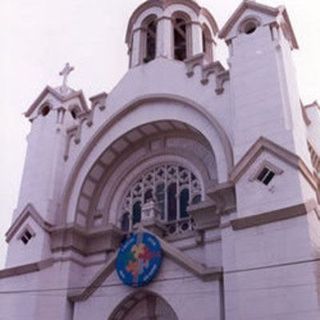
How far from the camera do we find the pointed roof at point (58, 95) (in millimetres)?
21656

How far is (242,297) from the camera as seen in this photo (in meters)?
12.9

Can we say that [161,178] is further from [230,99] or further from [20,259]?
[20,259]

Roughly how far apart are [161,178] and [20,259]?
5.67 metres

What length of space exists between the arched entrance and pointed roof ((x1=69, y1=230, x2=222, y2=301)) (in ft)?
3.61

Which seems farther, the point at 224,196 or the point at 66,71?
the point at 66,71

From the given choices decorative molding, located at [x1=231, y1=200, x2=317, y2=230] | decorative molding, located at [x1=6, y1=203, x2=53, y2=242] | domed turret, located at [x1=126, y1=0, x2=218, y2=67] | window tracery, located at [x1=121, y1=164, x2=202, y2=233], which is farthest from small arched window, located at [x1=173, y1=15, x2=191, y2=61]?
decorative molding, located at [x1=231, y1=200, x2=317, y2=230]

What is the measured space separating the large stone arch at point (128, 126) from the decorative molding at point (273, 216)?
152 inches

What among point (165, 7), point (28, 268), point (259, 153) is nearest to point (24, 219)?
point (28, 268)

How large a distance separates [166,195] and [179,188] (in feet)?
1.75

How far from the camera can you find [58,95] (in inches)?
848

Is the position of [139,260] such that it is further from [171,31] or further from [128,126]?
[171,31]

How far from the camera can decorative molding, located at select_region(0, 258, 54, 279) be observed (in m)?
17.5

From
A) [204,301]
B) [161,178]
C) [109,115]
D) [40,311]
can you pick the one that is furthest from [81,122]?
[204,301]

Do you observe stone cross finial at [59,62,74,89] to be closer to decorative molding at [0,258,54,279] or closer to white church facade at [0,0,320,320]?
white church facade at [0,0,320,320]
